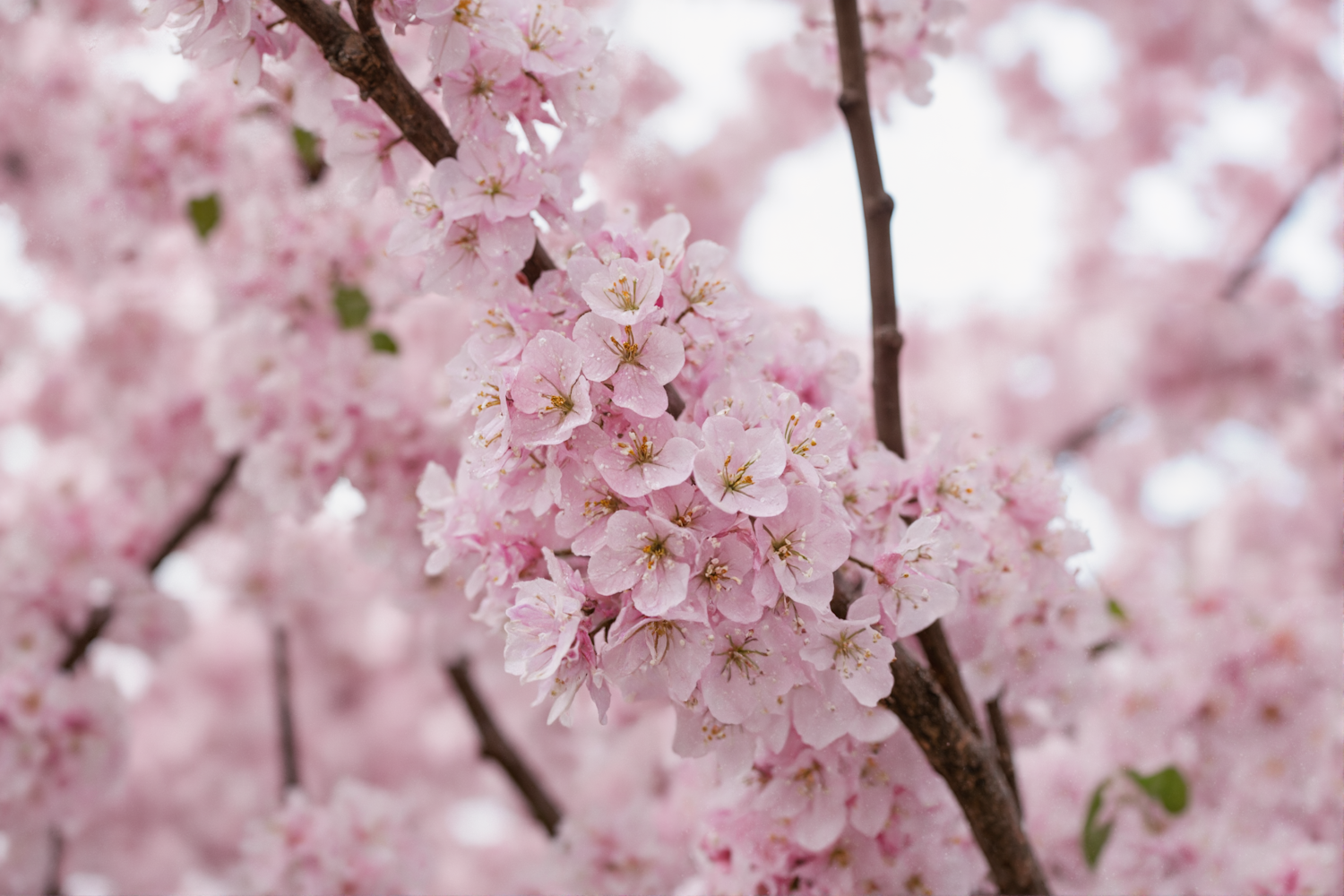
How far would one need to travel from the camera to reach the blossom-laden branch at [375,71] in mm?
1096

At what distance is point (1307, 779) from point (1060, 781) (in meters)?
0.62

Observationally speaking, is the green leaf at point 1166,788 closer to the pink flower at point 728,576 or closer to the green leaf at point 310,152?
the pink flower at point 728,576

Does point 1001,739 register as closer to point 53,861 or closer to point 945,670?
point 945,670

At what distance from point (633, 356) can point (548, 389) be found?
0.30 feet

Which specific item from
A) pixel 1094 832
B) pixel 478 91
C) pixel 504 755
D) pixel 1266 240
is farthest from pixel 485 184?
pixel 1266 240

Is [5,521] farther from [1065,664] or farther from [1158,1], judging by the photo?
[1158,1]

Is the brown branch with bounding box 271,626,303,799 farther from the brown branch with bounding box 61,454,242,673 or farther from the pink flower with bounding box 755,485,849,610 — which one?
the pink flower with bounding box 755,485,849,610

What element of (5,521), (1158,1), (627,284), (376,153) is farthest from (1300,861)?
(1158,1)

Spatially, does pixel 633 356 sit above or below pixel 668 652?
above

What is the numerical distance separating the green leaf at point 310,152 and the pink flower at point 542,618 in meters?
1.32

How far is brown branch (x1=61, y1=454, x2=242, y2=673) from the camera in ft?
9.19

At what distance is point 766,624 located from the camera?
1.02m

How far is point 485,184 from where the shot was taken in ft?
3.72

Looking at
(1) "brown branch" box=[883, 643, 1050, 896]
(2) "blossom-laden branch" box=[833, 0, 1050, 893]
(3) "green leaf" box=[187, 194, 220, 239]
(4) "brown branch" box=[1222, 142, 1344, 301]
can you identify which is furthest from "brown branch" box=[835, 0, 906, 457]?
(4) "brown branch" box=[1222, 142, 1344, 301]
